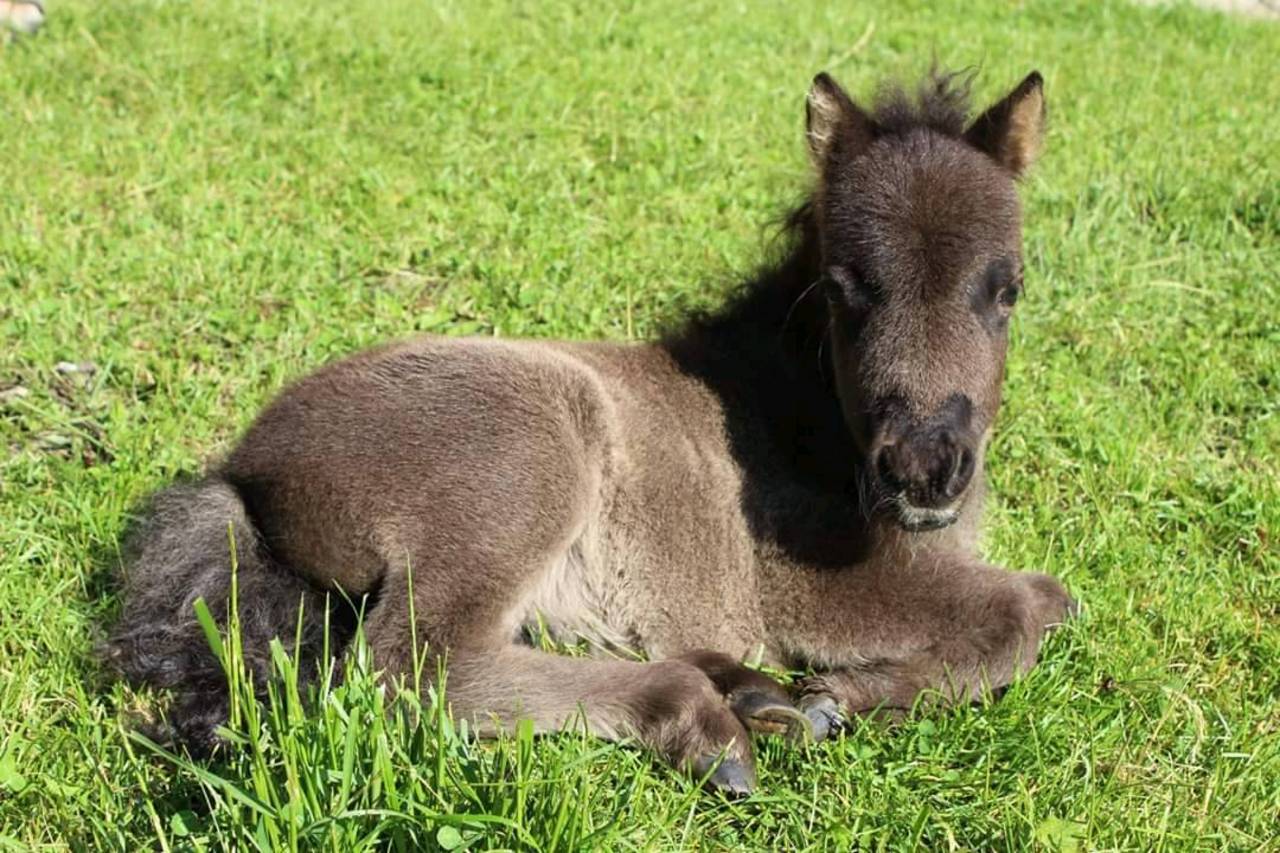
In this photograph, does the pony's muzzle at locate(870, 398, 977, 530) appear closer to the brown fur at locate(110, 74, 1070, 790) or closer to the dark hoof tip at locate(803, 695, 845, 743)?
the brown fur at locate(110, 74, 1070, 790)

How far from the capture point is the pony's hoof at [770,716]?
3.95m

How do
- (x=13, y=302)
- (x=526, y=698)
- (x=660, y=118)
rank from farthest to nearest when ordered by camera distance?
(x=660, y=118) < (x=13, y=302) < (x=526, y=698)

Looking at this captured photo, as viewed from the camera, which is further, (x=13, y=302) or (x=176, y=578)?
(x=13, y=302)

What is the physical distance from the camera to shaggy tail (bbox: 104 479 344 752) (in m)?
3.94

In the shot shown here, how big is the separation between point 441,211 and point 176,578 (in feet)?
10.3

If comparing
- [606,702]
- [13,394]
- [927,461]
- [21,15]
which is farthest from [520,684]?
[21,15]

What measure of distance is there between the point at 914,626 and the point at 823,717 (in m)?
0.53

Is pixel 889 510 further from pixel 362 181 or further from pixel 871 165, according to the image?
pixel 362 181

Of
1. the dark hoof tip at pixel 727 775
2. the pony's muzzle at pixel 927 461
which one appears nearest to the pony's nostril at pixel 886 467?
the pony's muzzle at pixel 927 461

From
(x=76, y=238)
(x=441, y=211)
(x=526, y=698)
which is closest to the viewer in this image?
(x=526, y=698)

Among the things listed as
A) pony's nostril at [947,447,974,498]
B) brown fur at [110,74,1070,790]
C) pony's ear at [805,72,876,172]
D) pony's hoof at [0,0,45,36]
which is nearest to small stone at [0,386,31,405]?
brown fur at [110,74,1070,790]

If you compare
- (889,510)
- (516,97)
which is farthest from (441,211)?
(889,510)

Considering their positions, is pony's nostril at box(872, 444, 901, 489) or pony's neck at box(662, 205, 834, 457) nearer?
pony's nostril at box(872, 444, 901, 489)

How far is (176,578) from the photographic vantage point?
4078 mm
